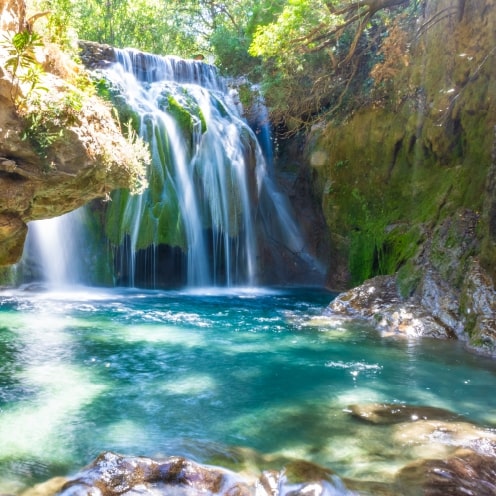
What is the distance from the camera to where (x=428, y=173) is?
1130cm

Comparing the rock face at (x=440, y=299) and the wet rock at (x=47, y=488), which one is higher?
the rock face at (x=440, y=299)

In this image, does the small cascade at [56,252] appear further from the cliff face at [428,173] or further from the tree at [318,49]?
the cliff face at [428,173]

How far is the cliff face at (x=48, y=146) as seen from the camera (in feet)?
17.3

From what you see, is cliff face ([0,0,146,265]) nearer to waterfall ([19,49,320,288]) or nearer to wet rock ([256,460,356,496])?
wet rock ([256,460,356,496])

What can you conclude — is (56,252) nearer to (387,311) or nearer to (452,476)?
(387,311)

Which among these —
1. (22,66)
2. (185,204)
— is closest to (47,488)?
(22,66)

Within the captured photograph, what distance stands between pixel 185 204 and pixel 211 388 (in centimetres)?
978

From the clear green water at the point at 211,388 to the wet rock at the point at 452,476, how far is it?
17 centimetres

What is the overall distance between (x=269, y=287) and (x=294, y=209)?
285 centimetres

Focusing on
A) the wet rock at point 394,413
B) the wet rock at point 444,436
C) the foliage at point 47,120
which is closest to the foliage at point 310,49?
the foliage at point 47,120

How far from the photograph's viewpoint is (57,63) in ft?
20.3

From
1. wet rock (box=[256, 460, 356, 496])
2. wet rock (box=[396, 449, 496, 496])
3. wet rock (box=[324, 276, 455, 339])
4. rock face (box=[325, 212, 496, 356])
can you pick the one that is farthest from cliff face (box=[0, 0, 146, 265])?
rock face (box=[325, 212, 496, 356])

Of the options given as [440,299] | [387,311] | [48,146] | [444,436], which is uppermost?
[48,146]

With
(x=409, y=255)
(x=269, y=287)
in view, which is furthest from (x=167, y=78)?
(x=409, y=255)
